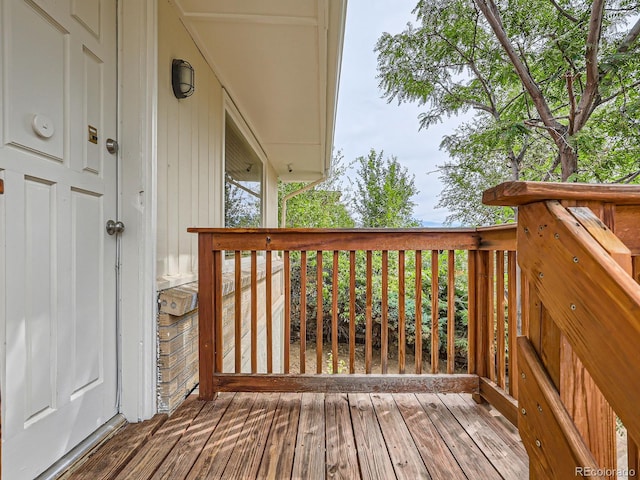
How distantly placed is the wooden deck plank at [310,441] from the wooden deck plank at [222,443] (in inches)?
11.7

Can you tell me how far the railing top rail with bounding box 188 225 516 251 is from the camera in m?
1.79

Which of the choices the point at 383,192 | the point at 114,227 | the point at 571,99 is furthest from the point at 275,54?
the point at 383,192

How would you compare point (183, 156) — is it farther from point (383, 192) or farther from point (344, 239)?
point (383, 192)

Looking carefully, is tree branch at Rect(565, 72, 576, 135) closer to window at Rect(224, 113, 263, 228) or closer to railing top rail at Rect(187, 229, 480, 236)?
railing top rail at Rect(187, 229, 480, 236)

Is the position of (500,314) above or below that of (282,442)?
above

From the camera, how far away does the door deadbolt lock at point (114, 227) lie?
1.50 meters

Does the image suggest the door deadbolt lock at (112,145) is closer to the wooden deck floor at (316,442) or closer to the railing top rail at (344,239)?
the railing top rail at (344,239)

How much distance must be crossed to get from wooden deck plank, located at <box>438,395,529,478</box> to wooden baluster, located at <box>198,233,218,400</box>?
1.38 m

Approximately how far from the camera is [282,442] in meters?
1.41

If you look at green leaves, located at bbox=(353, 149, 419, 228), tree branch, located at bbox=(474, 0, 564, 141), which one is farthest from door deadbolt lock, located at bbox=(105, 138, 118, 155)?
green leaves, located at bbox=(353, 149, 419, 228)

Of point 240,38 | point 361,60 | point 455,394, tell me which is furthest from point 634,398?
point 361,60

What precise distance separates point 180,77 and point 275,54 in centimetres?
81

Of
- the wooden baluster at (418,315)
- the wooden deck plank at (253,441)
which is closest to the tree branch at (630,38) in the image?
the wooden baluster at (418,315)

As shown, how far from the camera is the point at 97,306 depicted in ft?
4.72
